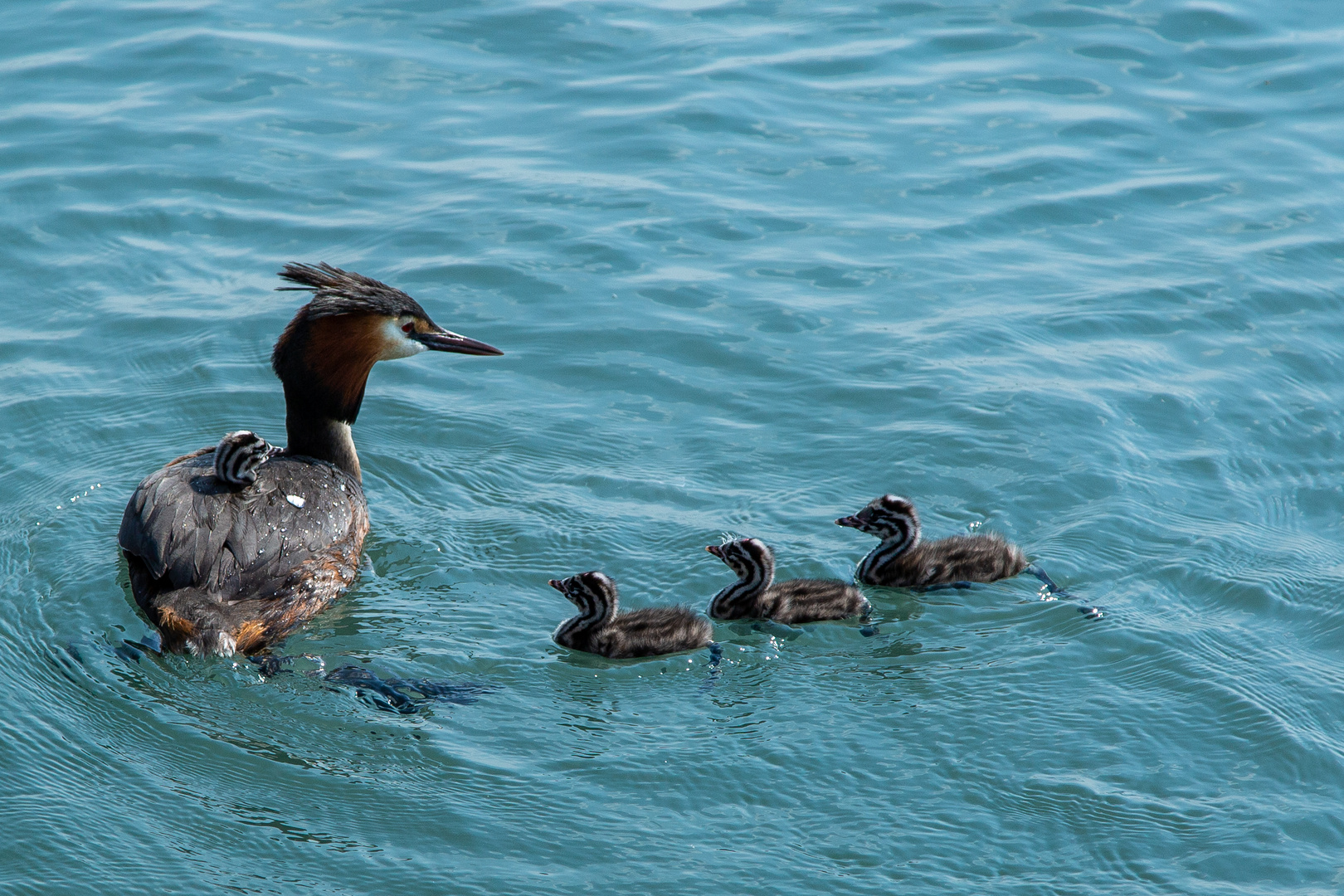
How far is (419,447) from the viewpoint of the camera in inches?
327

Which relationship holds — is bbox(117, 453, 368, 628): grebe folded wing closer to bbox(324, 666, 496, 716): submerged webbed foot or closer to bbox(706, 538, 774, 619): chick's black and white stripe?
bbox(324, 666, 496, 716): submerged webbed foot

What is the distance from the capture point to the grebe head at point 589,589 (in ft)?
21.0

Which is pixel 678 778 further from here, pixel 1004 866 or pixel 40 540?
pixel 40 540

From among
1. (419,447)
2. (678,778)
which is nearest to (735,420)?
(419,447)

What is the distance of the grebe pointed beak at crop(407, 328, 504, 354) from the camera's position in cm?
777

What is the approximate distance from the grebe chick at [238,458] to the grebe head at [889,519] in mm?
2856

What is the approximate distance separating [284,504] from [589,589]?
63.7 inches

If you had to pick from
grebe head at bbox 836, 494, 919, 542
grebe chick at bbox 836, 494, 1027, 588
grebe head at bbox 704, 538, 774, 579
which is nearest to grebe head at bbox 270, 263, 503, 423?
grebe head at bbox 704, 538, 774, 579

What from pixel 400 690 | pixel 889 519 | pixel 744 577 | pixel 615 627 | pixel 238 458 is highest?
pixel 238 458

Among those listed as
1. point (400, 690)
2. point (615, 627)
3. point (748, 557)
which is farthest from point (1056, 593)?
point (400, 690)

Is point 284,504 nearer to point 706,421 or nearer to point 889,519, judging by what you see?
point 706,421

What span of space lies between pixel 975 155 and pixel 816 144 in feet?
4.10

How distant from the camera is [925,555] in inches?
275

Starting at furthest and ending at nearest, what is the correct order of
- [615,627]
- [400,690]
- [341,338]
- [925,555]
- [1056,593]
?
[341,338], [925,555], [1056,593], [615,627], [400,690]
